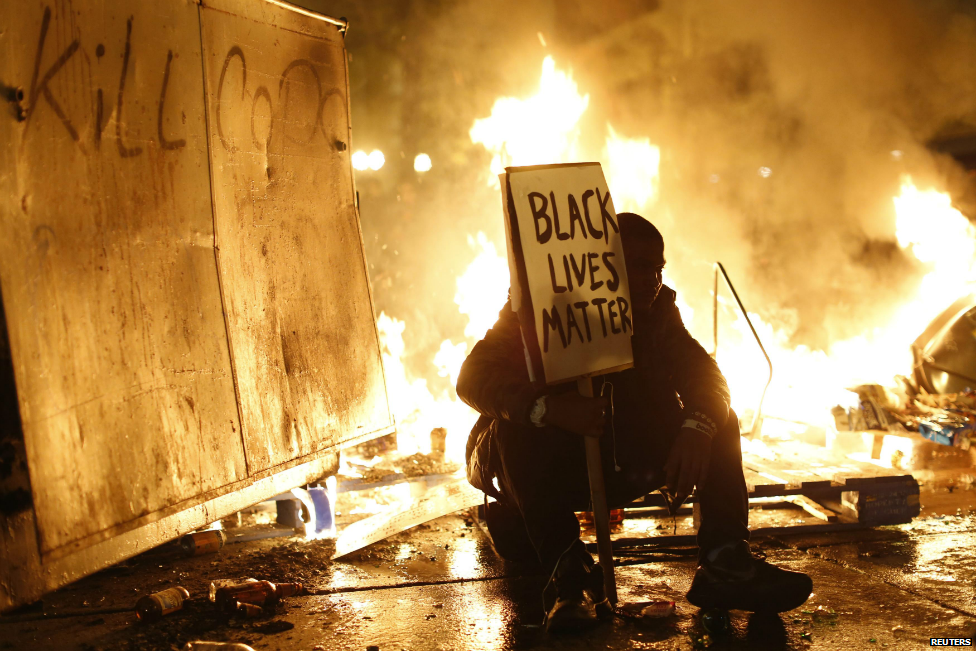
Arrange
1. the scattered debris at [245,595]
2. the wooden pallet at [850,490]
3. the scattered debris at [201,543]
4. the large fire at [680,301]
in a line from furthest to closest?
the large fire at [680,301], the wooden pallet at [850,490], the scattered debris at [201,543], the scattered debris at [245,595]

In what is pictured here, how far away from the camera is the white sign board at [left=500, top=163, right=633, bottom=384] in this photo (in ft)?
7.76

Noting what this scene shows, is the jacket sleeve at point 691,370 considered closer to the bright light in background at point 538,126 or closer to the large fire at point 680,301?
the large fire at point 680,301

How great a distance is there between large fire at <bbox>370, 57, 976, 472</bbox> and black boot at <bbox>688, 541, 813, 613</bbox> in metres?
→ 4.84

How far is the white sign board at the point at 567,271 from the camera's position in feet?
7.76

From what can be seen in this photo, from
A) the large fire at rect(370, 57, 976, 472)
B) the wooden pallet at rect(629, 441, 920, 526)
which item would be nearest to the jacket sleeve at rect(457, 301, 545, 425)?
the wooden pallet at rect(629, 441, 920, 526)

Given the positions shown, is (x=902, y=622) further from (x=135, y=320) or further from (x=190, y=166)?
(x=190, y=166)

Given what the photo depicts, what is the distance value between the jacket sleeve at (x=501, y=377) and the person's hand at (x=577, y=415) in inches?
3.1

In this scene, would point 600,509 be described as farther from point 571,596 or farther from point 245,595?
point 245,595

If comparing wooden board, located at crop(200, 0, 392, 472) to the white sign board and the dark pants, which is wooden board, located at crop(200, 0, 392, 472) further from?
the white sign board

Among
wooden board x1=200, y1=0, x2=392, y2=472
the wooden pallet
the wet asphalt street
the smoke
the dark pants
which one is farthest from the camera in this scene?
the smoke

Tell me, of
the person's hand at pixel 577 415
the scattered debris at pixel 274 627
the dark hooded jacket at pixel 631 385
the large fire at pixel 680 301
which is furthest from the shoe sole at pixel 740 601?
the large fire at pixel 680 301

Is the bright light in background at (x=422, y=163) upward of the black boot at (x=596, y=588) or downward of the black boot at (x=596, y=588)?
upward

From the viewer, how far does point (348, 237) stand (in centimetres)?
376

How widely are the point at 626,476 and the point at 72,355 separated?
1.90 meters
